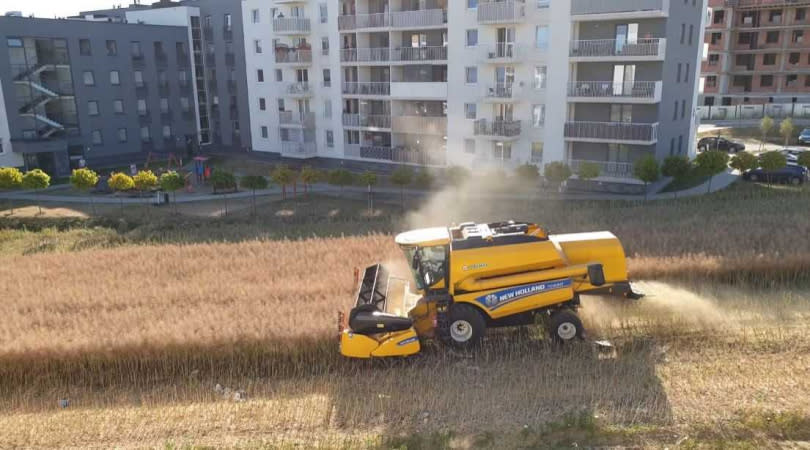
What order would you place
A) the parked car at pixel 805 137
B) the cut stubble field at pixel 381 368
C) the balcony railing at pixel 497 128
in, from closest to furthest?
1. the cut stubble field at pixel 381 368
2. the balcony railing at pixel 497 128
3. the parked car at pixel 805 137

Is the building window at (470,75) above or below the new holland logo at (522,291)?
above

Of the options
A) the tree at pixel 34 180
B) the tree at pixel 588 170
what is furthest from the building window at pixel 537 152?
the tree at pixel 34 180

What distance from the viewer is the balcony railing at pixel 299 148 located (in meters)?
44.7

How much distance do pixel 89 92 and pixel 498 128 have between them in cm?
3179

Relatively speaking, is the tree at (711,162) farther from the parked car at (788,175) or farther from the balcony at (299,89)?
the balcony at (299,89)

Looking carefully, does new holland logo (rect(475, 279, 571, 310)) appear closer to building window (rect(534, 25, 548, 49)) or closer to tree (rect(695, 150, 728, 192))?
tree (rect(695, 150, 728, 192))

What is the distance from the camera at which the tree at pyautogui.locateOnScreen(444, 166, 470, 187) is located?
34031 millimetres

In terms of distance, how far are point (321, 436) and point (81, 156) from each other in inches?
1711

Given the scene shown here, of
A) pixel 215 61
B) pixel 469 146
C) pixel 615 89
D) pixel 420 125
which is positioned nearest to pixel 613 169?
pixel 615 89

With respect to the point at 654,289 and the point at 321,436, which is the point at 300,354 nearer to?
the point at 321,436

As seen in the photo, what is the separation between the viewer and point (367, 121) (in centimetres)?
4175

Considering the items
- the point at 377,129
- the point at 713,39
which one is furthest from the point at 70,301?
the point at 713,39

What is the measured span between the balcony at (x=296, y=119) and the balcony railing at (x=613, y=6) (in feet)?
66.6

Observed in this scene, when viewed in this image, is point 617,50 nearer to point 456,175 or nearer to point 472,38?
point 472,38
